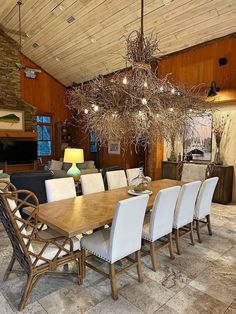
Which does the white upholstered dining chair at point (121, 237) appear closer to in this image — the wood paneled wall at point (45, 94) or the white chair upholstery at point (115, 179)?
the white chair upholstery at point (115, 179)

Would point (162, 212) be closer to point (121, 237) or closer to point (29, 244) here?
point (121, 237)

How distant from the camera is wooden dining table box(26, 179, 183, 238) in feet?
6.61

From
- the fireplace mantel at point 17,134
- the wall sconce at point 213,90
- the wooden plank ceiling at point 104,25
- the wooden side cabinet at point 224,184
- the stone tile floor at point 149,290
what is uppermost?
the wooden plank ceiling at point 104,25

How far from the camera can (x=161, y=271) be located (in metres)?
2.58

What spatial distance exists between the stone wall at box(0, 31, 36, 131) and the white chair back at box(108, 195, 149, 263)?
7.08 meters

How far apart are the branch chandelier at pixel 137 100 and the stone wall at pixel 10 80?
5.88 m

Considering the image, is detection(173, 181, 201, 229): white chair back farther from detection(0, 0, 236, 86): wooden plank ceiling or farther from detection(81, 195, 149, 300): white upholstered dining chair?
detection(0, 0, 236, 86): wooden plank ceiling

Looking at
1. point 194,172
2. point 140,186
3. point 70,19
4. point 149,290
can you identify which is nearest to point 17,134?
point 70,19

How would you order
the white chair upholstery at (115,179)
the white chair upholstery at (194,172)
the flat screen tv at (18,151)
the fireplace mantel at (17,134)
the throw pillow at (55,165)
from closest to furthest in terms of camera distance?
the white chair upholstery at (115,179)
the white chair upholstery at (194,172)
the throw pillow at (55,165)
the fireplace mantel at (17,134)
the flat screen tv at (18,151)

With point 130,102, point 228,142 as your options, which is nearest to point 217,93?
point 228,142

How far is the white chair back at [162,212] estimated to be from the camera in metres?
2.40

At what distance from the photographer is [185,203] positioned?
2.89 meters

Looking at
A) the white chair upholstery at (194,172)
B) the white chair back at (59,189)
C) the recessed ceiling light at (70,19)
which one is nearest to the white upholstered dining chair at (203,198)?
the white chair upholstery at (194,172)

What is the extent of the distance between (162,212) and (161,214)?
0.02 m
